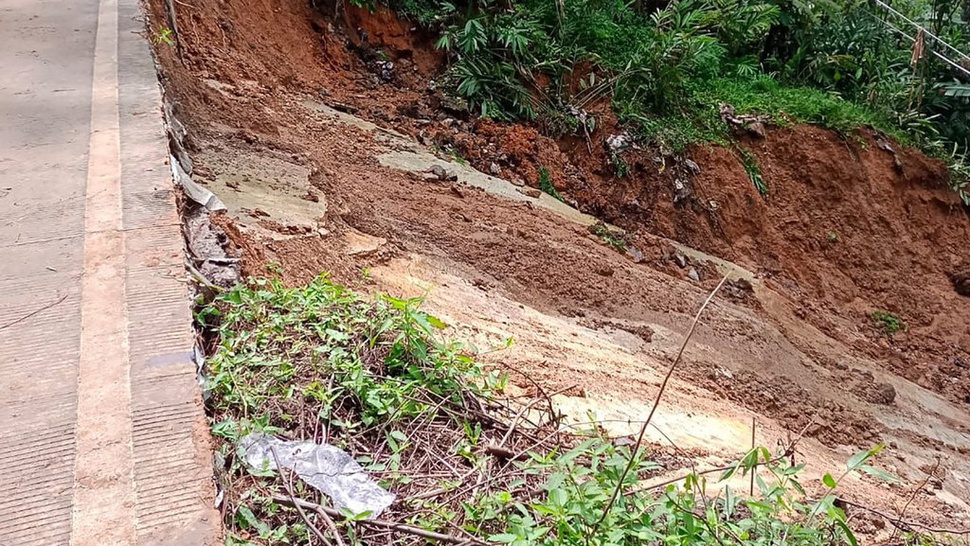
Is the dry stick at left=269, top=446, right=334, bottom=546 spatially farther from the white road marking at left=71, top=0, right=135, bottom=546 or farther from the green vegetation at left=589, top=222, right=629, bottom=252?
the green vegetation at left=589, top=222, right=629, bottom=252

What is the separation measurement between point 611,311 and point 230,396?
3.57 meters

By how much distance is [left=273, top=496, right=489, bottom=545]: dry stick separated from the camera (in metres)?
1.81

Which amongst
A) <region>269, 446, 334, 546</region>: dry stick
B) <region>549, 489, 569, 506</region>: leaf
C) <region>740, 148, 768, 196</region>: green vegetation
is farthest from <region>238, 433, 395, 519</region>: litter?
<region>740, 148, 768, 196</region>: green vegetation

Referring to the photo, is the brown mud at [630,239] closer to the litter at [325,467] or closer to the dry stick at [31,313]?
the dry stick at [31,313]

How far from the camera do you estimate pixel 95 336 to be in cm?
220

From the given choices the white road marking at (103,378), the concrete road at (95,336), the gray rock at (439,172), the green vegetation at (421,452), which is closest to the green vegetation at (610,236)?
the gray rock at (439,172)

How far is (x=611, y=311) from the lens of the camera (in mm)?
5203

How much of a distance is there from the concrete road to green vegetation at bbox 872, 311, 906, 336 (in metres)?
7.33

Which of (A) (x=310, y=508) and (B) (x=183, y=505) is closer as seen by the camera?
(B) (x=183, y=505)

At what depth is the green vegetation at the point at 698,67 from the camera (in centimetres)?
769

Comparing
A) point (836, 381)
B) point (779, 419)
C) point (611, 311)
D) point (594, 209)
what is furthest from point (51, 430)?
point (594, 209)

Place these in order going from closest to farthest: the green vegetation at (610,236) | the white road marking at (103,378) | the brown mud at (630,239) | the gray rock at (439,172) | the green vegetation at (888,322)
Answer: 1. the white road marking at (103,378)
2. the brown mud at (630,239)
3. the gray rock at (439,172)
4. the green vegetation at (610,236)
5. the green vegetation at (888,322)

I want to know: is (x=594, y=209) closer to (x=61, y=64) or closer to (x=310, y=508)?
(x=61, y=64)

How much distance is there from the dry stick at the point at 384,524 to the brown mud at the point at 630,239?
150cm
